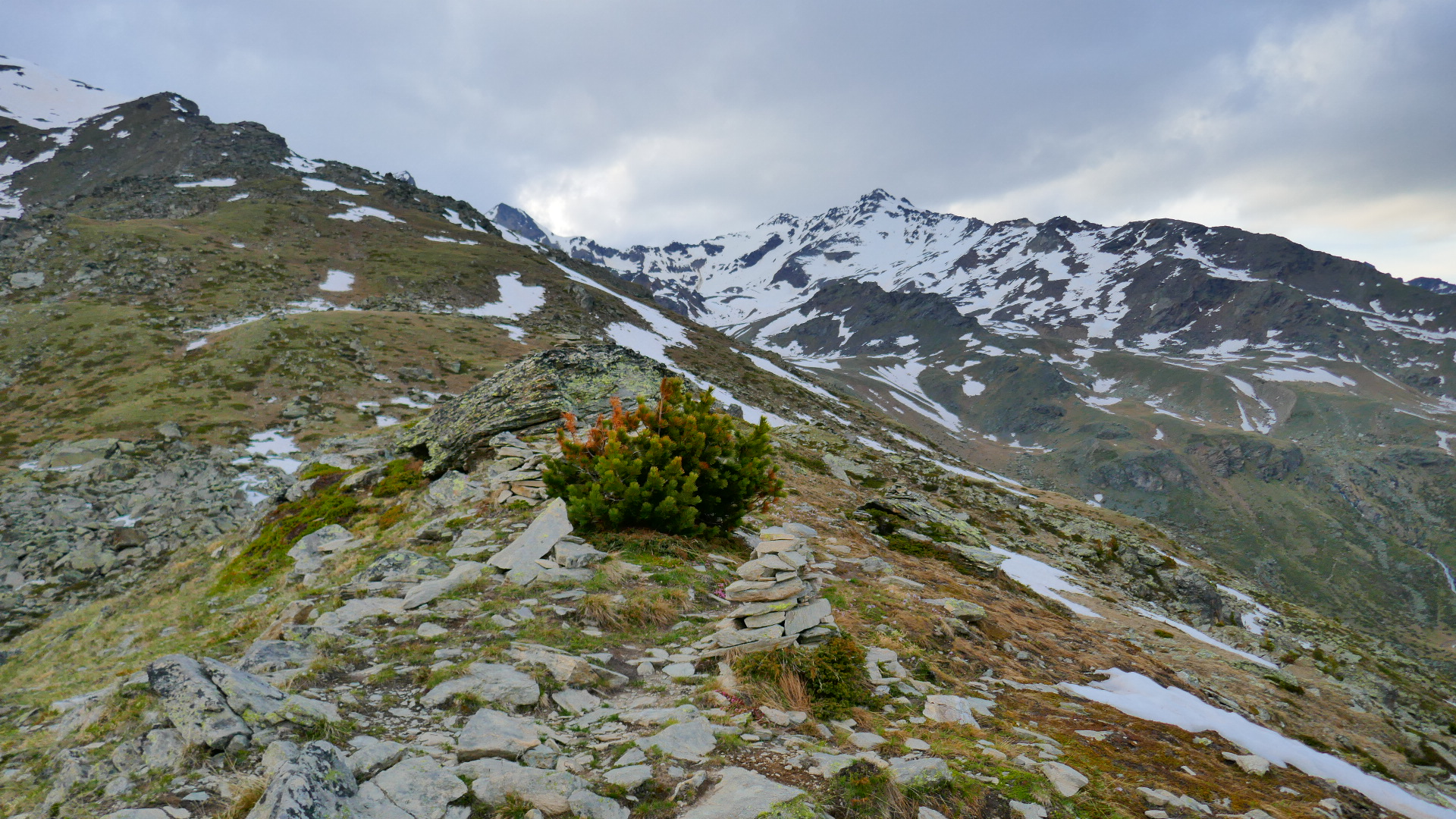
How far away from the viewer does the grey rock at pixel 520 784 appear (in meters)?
3.90

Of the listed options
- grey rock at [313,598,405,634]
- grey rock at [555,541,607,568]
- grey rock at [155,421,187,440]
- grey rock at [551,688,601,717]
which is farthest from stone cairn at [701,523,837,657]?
grey rock at [155,421,187,440]

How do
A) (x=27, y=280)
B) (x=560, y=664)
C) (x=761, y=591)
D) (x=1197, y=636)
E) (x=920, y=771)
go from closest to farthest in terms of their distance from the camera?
(x=920, y=771) < (x=560, y=664) < (x=761, y=591) < (x=1197, y=636) < (x=27, y=280)

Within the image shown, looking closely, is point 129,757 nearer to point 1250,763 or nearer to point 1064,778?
point 1064,778

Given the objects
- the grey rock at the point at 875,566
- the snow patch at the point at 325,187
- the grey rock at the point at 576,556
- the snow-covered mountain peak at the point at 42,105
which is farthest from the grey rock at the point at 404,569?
the snow-covered mountain peak at the point at 42,105

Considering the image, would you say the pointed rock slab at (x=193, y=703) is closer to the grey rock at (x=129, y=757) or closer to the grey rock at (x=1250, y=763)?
the grey rock at (x=129, y=757)

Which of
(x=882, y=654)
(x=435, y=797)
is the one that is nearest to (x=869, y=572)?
(x=882, y=654)

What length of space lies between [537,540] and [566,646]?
285cm

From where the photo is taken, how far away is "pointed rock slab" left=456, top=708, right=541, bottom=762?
4438 millimetres

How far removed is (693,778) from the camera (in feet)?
14.0

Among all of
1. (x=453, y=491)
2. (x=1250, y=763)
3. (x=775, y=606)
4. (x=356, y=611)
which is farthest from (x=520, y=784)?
(x=453, y=491)

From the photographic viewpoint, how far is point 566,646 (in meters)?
6.85

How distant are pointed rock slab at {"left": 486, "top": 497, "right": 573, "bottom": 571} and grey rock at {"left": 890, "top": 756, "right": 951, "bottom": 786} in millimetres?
6073

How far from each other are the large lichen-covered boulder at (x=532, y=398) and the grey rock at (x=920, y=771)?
11629mm

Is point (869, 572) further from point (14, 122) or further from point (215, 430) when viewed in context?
point (14, 122)
